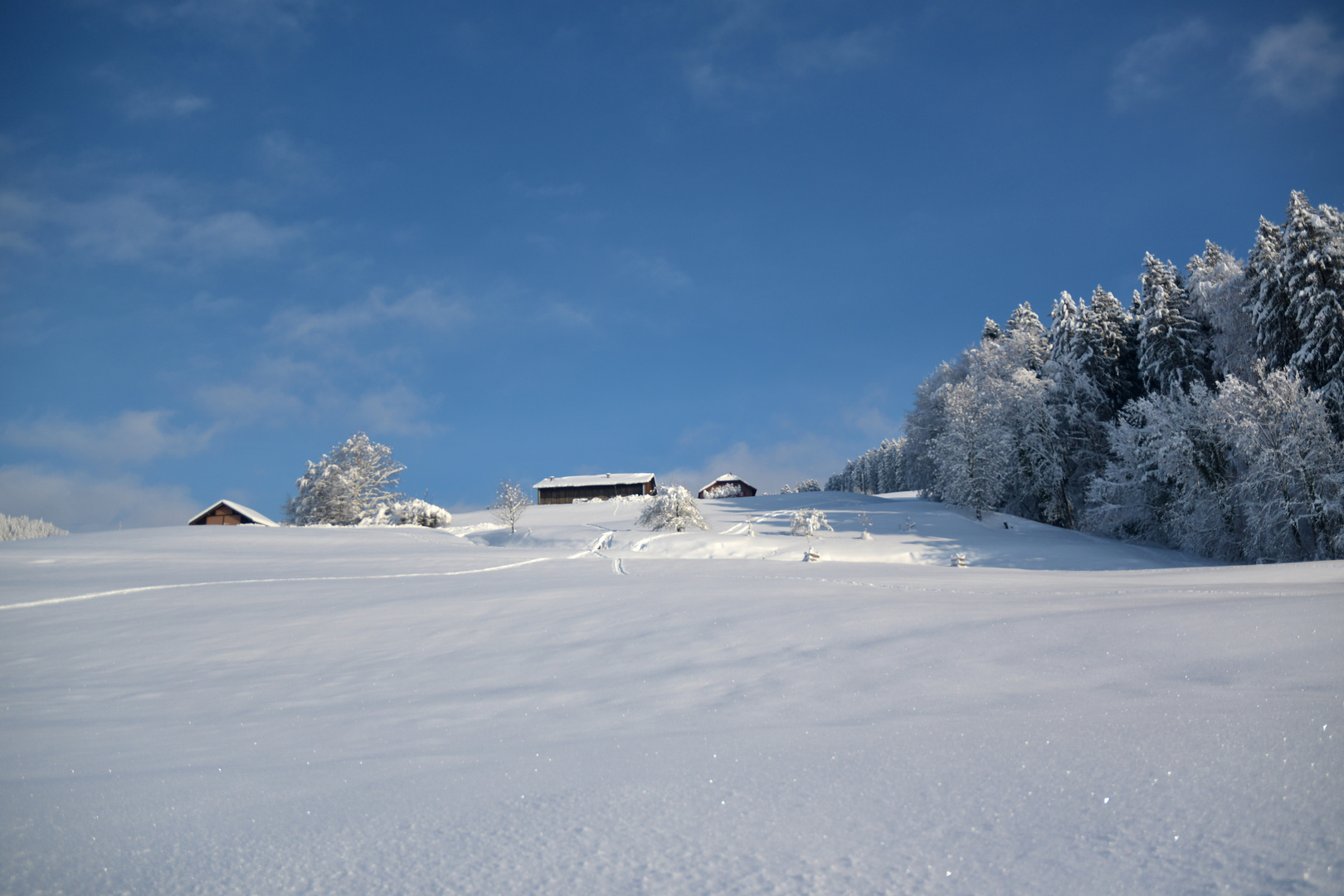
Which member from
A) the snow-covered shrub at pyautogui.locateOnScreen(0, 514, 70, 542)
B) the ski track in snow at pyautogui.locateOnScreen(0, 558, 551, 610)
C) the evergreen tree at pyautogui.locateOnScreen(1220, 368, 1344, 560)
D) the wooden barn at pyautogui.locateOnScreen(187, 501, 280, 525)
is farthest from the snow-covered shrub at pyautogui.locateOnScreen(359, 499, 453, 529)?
the evergreen tree at pyautogui.locateOnScreen(1220, 368, 1344, 560)

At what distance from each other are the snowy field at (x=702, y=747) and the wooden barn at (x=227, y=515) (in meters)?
52.9

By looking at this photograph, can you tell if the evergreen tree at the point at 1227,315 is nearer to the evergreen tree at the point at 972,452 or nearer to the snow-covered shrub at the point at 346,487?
the evergreen tree at the point at 972,452

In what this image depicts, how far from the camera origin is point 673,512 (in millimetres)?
35281

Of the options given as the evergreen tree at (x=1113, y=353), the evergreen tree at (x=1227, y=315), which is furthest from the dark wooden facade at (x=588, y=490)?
the evergreen tree at (x=1227, y=315)

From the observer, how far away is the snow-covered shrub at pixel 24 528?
1823 inches

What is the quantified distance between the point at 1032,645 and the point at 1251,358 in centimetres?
3349

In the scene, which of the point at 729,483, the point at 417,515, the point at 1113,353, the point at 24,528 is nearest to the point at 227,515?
the point at 24,528

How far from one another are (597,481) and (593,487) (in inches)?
41.6

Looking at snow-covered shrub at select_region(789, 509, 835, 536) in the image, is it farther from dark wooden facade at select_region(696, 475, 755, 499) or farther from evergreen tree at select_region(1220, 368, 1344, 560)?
dark wooden facade at select_region(696, 475, 755, 499)

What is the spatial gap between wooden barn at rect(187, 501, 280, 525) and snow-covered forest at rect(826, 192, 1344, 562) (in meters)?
54.9

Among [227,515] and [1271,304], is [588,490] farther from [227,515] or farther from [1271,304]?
[1271,304]

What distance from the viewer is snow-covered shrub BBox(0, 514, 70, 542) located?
46.3 m

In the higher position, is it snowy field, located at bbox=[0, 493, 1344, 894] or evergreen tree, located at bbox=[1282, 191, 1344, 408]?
evergreen tree, located at bbox=[1282, 191, 1344, 408]

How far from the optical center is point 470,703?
4855 millimetres
